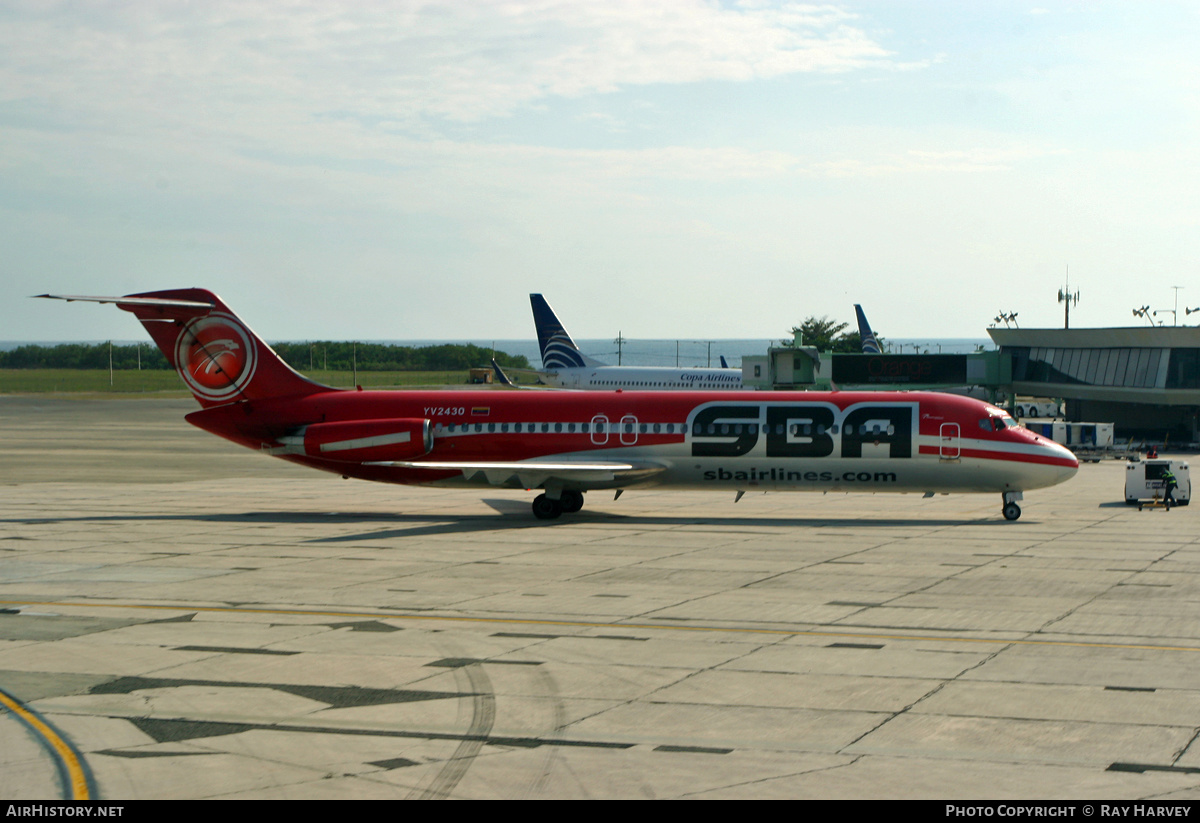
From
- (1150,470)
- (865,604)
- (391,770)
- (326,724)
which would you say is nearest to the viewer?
(391,770)

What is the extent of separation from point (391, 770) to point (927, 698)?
23.9ft

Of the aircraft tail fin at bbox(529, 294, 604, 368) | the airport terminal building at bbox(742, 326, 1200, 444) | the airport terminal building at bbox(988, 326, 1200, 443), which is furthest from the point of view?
the aircraft tail fin at bbox(529, 294, 604, 368)

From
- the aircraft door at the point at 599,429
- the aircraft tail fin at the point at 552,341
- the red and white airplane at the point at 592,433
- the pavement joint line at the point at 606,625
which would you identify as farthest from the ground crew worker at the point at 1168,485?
the aircraft tail fin at the point at 552,341

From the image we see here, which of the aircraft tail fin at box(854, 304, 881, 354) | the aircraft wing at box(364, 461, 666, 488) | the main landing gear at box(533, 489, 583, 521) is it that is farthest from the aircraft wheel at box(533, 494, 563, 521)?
the aircraft tail fin at box(854, 304, 881, 354)

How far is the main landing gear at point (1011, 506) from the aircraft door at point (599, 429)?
12.6 m

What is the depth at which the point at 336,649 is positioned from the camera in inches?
718

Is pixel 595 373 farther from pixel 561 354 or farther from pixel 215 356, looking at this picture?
pixel 215 356

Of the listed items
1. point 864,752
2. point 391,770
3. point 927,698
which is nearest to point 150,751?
point 391,770

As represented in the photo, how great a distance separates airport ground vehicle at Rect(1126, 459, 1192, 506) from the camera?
39.8 meters

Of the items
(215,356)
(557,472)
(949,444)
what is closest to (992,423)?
(949,444)

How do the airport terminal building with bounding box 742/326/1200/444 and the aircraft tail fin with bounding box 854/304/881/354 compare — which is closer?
the airport terminal building with bounding box 742/326/1200/444

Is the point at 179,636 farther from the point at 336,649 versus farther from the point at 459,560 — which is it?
the point at 459,560

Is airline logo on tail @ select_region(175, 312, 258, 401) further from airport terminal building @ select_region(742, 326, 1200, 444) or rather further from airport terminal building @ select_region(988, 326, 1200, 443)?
airport terminal building @ select_region(988, 326, 1200, 443)

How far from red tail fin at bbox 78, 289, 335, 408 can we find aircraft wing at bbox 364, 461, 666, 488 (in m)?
5.99
